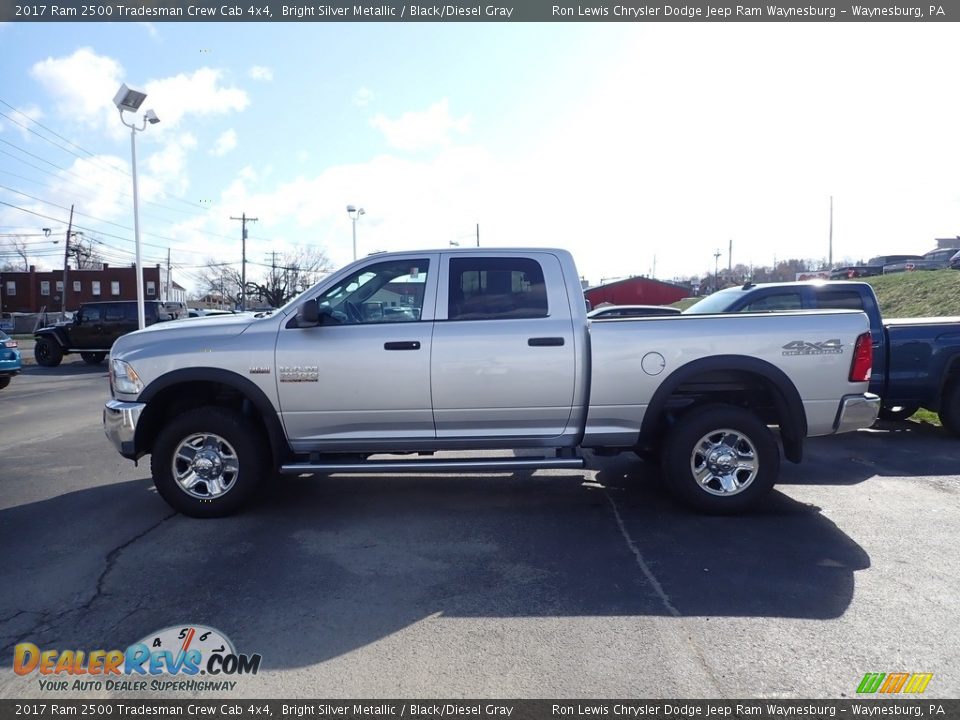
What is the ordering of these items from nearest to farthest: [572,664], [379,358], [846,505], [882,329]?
[572,664]
[379,358]
[846,505]
[882,329]

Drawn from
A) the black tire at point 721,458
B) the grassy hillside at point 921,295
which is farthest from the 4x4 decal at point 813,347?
the grassy hillside at point 921,295

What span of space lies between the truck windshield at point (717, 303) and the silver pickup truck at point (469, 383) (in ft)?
10.8

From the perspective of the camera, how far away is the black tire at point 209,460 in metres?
4.99

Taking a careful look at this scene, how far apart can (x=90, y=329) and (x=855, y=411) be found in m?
21.9

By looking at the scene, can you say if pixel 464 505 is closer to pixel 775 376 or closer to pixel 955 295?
pixel 775 376

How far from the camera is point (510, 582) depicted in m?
3.93

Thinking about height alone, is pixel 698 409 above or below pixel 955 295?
below

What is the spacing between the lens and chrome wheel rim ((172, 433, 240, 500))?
5055 mm

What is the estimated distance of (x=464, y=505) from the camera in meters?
5.46

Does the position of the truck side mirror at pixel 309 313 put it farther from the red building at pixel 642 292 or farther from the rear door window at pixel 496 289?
the red building at pixel 642 292

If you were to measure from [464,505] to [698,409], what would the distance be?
209 centimetres

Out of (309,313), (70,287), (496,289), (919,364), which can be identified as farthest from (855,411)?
(70,287)

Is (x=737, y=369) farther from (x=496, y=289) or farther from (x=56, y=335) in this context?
(x=56, y=335)

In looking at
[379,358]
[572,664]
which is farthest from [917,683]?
[379,358]
